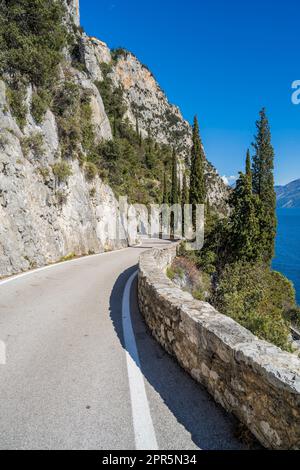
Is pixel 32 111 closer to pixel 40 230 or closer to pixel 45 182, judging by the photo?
pixel 45 182

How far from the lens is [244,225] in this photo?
86.0 ft

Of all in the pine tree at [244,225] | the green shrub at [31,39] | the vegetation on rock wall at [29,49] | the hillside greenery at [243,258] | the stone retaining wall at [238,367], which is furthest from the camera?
the pine tree at [244,225]

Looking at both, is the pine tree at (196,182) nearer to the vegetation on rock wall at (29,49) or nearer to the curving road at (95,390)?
the vegetation on rock wall at (29,49)

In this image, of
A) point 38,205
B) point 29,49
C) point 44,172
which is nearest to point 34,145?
point 44,172

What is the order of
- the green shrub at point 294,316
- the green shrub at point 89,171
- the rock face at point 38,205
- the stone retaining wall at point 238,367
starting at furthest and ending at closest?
the green shrub at point 294,316
the green shrub at point 89,171
the rock face at point 38,205
the stone retaining wall at point 238,367

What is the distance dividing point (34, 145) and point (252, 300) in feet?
53.2

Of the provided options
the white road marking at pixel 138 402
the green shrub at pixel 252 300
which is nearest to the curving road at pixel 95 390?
the white road marking at pixel 138 402

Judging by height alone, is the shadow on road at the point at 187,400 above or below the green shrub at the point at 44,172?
below

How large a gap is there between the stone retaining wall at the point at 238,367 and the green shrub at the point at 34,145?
12.8 meters

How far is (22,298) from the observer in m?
8.30

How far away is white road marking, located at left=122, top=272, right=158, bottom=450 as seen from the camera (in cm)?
295

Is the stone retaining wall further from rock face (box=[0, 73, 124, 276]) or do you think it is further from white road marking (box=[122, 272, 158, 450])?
rock face (box=[0, 73, 124, 276])

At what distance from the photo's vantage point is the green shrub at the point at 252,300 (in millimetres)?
10544
